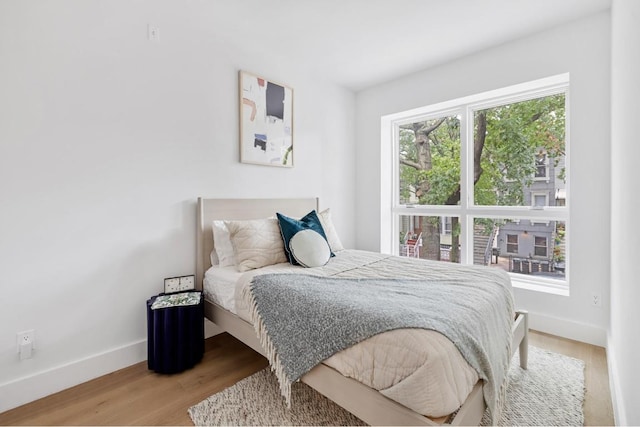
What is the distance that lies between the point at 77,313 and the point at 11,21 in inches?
66.9

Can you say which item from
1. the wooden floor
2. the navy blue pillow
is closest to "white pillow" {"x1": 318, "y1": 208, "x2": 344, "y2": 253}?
the navy blue pillow

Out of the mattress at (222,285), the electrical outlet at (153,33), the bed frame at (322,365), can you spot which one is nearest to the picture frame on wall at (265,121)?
the bed frame at (322,365)

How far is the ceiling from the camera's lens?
2.22 metres

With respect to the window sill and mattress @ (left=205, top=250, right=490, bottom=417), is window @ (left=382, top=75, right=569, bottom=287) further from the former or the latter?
mattress @ (left=205, top=250, right=490, bottom=417)

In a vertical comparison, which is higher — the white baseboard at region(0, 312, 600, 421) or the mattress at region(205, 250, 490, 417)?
the mattress at region(205, 250, 490, 417)

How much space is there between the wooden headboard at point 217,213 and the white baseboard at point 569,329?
2.47 metres

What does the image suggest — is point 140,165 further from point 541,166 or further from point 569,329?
point 569,329

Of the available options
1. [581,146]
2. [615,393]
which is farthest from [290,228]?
[581,146]

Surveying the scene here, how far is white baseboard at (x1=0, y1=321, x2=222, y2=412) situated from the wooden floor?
0.04 metres

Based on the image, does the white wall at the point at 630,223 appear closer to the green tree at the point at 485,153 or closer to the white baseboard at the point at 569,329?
the white baseboard at the point at 569,329

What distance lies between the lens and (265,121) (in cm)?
279

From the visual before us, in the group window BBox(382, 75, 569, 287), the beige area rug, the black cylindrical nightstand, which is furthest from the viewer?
window BBox(382, 75, 569, 287)

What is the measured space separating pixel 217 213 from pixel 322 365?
1.58 meters

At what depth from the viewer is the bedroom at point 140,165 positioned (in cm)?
163
